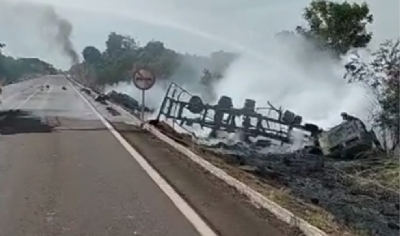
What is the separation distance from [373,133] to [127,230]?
14.3 m

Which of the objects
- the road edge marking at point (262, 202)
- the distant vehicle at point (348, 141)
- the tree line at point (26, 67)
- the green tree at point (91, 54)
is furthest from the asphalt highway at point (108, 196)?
the tree line at point (26, 67)

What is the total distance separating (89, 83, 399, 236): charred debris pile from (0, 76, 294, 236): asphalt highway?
200 centimetres

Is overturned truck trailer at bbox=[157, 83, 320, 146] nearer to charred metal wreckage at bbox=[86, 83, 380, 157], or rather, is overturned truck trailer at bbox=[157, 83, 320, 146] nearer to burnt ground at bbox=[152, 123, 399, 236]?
charred metal wreckage at bbox=[86, 83, 380, 157]

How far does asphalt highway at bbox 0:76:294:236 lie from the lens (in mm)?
7281

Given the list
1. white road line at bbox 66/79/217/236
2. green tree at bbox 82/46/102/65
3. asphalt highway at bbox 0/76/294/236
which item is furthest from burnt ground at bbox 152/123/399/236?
green tree at bbox 82/46/102/65

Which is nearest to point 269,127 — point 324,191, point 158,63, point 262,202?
point 324,191

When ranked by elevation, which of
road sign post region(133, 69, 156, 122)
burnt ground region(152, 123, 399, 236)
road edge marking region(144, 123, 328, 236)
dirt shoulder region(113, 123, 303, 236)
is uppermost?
road sign post region(133, 69, 156, 122)

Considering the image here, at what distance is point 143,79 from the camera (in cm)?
2142

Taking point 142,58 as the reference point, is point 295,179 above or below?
below

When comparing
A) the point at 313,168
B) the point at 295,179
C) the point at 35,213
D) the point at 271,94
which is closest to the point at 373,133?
the point at 313,168

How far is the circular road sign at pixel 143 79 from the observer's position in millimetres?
21344

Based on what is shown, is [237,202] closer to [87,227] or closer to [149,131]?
[87,227]

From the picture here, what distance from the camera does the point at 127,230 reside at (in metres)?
7.18

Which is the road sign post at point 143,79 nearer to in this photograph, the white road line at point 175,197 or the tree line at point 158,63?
the white road line at point 175,197
